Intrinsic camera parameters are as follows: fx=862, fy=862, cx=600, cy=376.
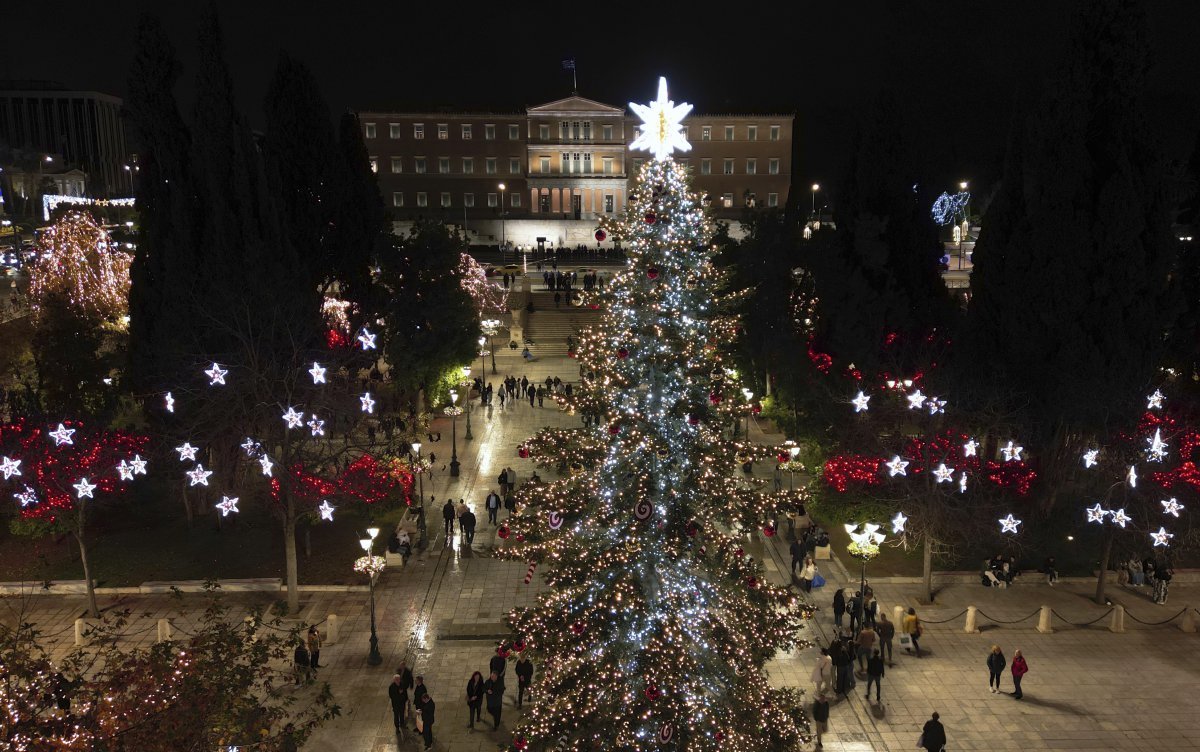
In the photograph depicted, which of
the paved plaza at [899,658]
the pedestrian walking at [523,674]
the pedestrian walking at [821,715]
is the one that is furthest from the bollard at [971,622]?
the pedestrian walking at [523,674]

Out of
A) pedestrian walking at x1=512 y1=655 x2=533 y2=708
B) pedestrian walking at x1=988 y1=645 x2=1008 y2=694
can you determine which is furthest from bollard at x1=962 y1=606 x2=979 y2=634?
pedestrian walking at x1=512 y1=655 x2=533 y2=708

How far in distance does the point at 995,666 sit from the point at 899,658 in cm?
207

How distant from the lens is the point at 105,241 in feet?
110

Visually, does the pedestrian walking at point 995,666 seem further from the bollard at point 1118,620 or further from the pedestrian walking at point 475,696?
the pedestrian walking at point 475,696

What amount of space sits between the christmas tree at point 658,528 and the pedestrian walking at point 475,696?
3152mm

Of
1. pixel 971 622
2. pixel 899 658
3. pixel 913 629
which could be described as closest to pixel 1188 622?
pixel 971 622

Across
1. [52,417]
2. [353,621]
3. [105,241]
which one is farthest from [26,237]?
[353,621]

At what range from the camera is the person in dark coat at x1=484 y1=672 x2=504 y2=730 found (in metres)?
14.8

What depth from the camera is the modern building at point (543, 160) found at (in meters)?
76.6

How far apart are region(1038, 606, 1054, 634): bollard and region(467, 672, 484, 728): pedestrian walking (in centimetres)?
1202

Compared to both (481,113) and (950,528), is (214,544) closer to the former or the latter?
(950,528)

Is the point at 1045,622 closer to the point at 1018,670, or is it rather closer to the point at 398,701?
the point at 1018,670

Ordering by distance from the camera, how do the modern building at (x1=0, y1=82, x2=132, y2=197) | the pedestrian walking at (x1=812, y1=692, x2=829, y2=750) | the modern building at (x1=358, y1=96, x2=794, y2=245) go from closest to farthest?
the pedestrian walking at (x1=812, y1=692, x2=829, y2=750) < the modern building at (x1=358, y1=96, x2=794, y2=245) < the modern building at (x1=0, y1=82, x2=132, y2=197)

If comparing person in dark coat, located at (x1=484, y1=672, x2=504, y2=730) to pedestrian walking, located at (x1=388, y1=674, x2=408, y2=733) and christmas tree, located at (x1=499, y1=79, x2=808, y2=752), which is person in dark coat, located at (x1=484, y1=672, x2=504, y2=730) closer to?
pedestrian walking, located at (x1=388, y1=674, x2=408, y2=733)
